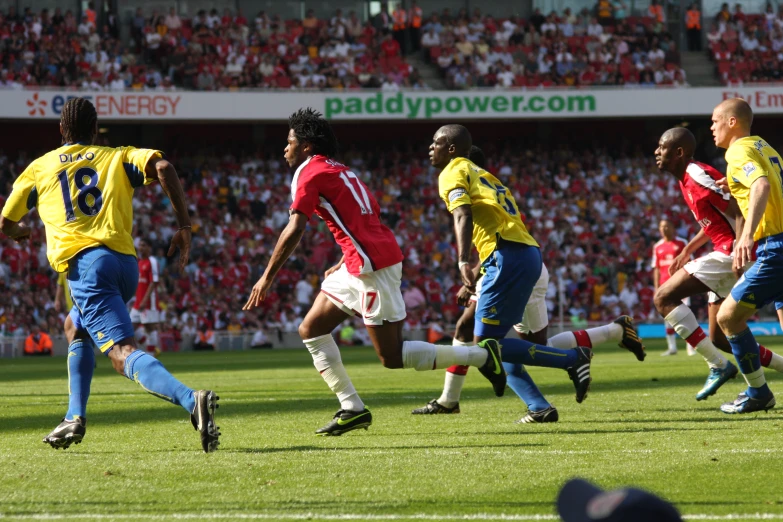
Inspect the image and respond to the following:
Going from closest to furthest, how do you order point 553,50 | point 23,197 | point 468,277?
point 23,197 < point 468,277 < point 553,50

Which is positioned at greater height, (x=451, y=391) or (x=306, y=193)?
(x=306, y=193)

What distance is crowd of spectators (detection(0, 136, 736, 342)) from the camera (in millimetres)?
28484

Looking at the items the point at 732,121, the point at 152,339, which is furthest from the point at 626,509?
the point at 152,339

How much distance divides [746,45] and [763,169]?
1271 inches

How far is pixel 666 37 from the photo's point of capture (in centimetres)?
3759

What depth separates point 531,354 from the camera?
784cm

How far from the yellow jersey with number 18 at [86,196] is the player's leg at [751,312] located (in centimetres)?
431

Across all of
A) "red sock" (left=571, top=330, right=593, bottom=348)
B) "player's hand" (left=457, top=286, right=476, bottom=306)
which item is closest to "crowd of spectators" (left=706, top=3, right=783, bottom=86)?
"red sock" (left=571, top=330, right=593, bottom=348)

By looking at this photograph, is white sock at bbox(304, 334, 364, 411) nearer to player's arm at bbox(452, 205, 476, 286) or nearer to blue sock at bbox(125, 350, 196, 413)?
player's arm at bbox(452, 205, 476, 286)

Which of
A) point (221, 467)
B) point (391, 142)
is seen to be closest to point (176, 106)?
point (391, 142)

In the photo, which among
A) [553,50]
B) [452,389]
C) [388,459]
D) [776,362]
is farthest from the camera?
[553,50]

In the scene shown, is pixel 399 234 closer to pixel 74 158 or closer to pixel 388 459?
pixel 74 158

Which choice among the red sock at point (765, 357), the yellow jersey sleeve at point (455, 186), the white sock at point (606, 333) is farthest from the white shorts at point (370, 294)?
the red sock at point (765, 357)

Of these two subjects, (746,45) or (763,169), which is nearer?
(763,169)
